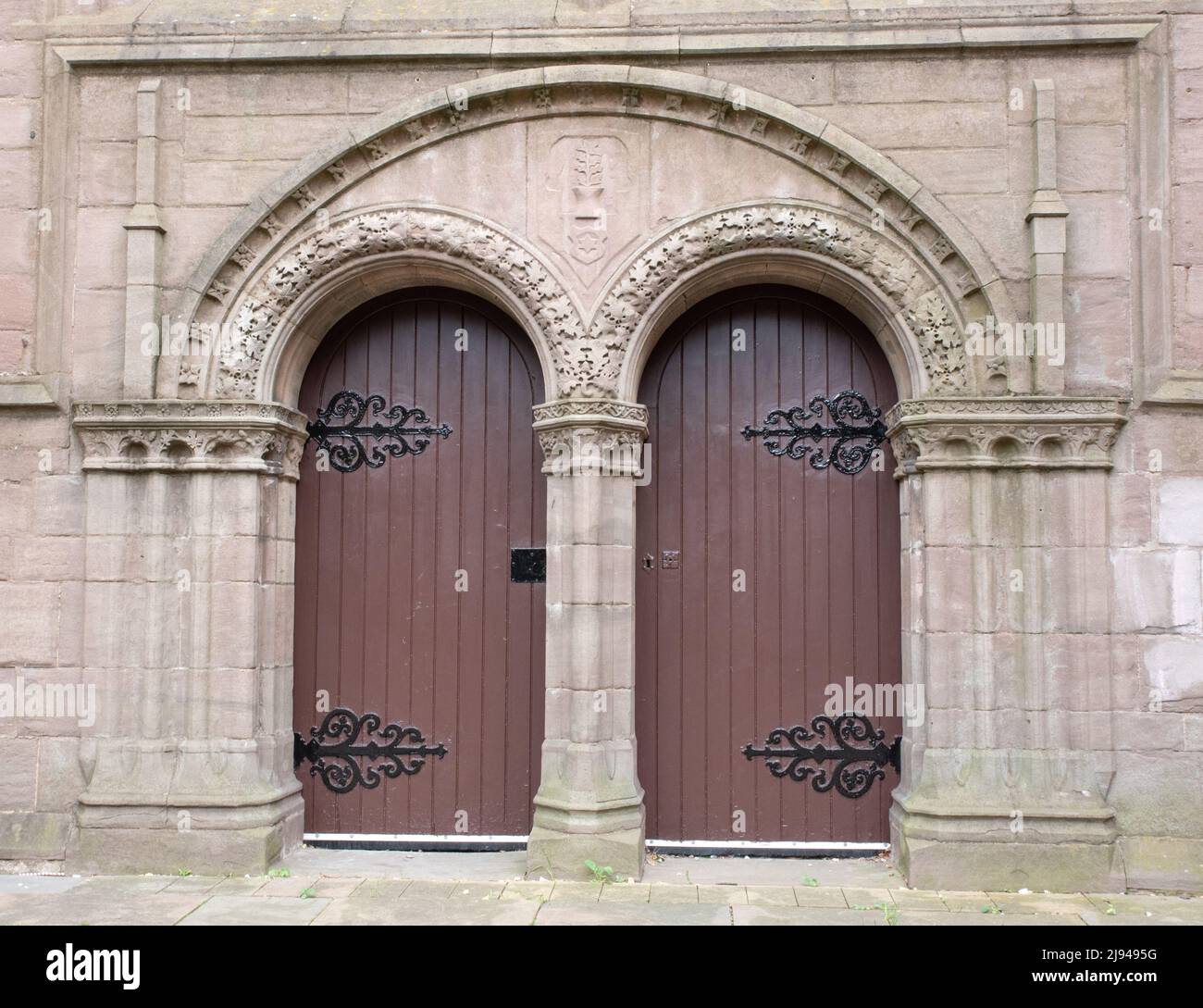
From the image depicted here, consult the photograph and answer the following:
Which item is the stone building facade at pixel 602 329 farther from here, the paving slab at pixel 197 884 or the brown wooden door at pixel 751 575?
the brown wooden door at pixel 751 575

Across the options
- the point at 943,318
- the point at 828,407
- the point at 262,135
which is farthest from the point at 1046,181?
the point at 262,135

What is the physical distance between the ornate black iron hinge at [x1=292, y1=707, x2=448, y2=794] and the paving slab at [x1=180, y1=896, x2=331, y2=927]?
998 mm

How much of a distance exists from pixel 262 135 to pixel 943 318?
12.8 feet

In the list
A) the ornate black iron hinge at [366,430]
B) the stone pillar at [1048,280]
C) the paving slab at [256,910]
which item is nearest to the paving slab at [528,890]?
the paving slab at [256,910]

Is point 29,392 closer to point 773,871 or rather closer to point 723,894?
point 723,894

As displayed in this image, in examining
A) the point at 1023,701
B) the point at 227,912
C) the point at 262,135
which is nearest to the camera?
the point at 227,912

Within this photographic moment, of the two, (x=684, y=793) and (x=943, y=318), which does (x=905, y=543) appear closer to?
(x=943, y=318)

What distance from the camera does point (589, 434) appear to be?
5.97 m

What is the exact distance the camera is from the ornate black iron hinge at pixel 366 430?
6508 millimetres

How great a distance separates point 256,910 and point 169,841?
875 millimetres

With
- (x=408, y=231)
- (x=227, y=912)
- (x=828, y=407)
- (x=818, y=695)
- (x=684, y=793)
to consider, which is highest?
(x=408, y=231)

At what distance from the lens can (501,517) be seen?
21.2 ft

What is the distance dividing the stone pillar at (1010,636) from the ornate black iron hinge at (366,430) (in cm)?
279

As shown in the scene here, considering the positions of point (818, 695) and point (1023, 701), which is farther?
point (818, 695)
